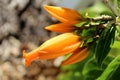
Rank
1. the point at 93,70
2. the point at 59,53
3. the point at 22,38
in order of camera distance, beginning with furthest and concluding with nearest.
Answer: the point at 22,38, the point at 93,70, the point at 59,53

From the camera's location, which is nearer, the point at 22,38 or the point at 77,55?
the point at 77,55

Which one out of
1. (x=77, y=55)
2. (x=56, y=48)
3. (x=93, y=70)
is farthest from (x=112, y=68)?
(x=93, y=70)

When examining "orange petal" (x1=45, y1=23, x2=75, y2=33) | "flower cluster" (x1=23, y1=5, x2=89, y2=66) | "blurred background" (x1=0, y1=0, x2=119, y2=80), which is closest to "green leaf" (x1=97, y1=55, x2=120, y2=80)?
"flower cluster" (x1=23, y1=5, x2=89, y2=66)

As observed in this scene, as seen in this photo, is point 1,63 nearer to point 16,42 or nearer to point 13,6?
point 16,42

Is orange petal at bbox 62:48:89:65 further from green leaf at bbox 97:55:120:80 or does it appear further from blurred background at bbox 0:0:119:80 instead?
blurred background at bbox 0:0:119:80

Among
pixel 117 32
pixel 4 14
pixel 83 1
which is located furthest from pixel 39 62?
pixel 117 32


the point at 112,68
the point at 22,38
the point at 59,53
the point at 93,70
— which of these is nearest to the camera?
the point at 59,53

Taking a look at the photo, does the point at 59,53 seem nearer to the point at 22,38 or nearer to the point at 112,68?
the point at 112,68

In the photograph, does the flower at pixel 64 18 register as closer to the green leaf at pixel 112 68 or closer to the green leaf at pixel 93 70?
the green leaf at pixel 112 68
